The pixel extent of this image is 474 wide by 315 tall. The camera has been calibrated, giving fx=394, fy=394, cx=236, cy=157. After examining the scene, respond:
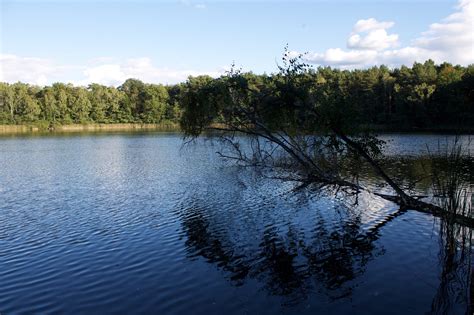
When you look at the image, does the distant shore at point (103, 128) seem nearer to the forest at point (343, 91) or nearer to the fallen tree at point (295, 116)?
the forest at point (343, 91)

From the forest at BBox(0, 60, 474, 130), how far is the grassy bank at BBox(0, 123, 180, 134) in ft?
5.60

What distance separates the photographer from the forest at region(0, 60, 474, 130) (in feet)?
293

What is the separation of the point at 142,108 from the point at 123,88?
73.9 feet

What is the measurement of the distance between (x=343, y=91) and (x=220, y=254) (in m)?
77.0

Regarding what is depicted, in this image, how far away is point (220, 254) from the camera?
15.6 meters

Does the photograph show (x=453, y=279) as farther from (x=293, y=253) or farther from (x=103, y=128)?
(x=103, y=128)

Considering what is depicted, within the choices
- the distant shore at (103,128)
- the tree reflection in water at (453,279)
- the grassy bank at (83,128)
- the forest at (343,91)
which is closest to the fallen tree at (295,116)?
the tree reflection in water at (453,279)

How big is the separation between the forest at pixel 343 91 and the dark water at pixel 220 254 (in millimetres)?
47065

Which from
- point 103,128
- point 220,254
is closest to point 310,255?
point 220,254

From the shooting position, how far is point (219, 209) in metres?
22.7

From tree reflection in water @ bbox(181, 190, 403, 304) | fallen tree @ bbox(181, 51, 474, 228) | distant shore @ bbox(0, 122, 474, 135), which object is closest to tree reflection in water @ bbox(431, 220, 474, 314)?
tree reflection in water @ bbox(181, 190, 403, 304)

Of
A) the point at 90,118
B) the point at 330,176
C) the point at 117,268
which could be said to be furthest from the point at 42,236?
the point at 90,118

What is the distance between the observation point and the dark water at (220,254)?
11406 mm

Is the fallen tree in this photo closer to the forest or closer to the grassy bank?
the forest
